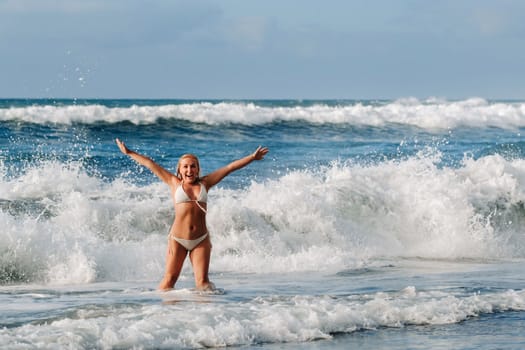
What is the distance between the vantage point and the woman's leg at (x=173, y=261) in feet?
28.9

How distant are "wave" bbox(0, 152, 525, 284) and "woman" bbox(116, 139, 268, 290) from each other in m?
2.03

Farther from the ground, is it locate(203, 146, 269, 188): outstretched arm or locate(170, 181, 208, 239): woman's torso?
locate(203, 146, 269, 188): outstretched arm

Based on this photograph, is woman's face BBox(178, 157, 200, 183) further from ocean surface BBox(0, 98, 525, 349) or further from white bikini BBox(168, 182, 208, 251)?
ocean surface BBox(0, 98, 525, 349)

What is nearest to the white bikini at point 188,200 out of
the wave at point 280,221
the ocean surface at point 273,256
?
the ocean surface at point 273,256

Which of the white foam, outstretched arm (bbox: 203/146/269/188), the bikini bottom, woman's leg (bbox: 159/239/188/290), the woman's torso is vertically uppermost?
outstretched arm (bbox: 203/146/269/188)

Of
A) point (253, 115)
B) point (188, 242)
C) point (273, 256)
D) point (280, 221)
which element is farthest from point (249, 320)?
point (253, 115)

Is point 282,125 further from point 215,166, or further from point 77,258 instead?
point 77,258

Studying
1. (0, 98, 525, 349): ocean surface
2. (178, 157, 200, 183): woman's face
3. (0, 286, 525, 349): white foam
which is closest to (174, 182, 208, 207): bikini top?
(178, 157, 200, 183): woman's face

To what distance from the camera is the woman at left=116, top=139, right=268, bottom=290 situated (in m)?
8.68

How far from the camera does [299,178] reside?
1588 cm

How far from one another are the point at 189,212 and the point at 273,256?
389 centimetres

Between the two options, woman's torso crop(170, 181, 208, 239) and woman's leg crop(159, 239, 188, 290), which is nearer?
woman's torso crop(170, 181, 208, 239)

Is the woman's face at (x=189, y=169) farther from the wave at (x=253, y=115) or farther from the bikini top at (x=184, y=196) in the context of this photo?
the wave at (x=253, y=115)

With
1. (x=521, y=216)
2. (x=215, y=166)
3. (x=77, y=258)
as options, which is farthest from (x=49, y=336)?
(x=215, y=166)
